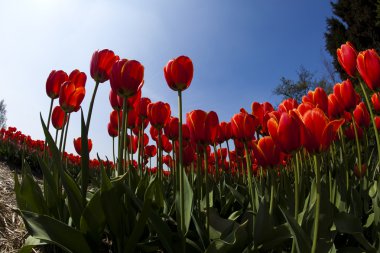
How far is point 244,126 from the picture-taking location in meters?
2.04

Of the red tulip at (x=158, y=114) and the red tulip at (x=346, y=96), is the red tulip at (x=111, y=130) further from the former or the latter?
the red tulip at (x=346, y=96)

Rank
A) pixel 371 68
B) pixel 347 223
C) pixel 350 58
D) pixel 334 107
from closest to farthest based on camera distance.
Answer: pixel 347 223 < pixel 371 68 < pixel 350 58 < pixel 334 107

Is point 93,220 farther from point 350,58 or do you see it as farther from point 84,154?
point 350,58

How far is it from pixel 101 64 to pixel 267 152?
3.49 feet

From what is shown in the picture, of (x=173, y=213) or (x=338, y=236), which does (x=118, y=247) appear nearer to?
(x=173, y=213)

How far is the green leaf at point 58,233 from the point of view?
154cm

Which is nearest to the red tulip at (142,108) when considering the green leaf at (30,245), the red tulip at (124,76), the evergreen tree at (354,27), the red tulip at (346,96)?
the red tulip at (124,76)

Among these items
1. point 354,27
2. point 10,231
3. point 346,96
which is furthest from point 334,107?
point 354,27

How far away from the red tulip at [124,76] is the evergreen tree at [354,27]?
2107 cm

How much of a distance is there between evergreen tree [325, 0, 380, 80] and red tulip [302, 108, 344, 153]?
69.3ft

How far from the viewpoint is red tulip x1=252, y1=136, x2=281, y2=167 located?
1.85m

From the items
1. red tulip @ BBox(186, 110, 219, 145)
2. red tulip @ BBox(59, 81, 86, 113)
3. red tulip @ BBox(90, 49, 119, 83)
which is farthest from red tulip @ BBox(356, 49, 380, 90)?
red tulip @ BBox(59, 81, 86, 113)

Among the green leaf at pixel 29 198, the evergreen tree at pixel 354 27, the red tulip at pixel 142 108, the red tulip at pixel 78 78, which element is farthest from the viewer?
the evergreen tree at pixel 354 27

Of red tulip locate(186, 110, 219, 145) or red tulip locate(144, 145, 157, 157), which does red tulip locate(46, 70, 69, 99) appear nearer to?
red tulip locate(186, 110, 219, 145)
